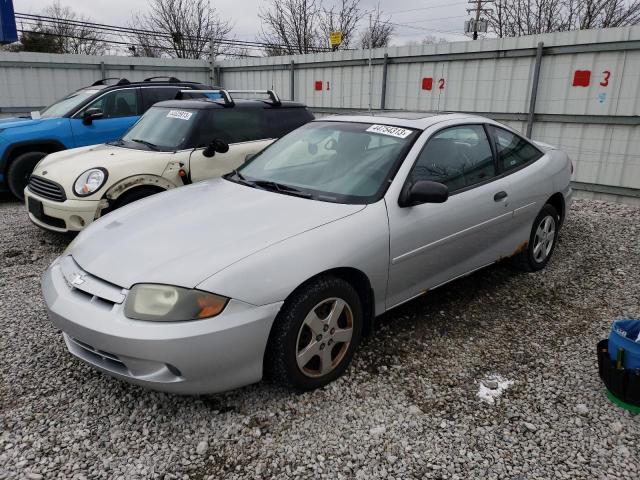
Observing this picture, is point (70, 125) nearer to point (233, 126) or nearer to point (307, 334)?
point (233, 126)

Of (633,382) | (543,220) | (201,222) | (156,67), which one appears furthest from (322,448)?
(156,67)

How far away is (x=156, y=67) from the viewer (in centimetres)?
1331

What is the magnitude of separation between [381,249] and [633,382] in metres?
1.51

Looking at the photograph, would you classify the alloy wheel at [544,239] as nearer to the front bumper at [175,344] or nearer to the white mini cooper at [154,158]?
the front bumper at [175,344]

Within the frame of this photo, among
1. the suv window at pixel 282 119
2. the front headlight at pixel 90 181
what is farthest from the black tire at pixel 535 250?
the front headlight at pixel 90 181

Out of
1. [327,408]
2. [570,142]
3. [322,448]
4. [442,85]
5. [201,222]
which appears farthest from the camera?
[442,85]

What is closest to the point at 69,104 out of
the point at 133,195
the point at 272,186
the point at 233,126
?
the point at 233,126

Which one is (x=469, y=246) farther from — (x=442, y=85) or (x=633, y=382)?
(x=442, y=85)

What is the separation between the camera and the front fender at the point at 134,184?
502 cm

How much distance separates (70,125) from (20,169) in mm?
946

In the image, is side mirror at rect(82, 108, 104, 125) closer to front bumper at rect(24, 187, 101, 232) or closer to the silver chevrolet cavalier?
front bumper at rect(24, 187, 101, 232)

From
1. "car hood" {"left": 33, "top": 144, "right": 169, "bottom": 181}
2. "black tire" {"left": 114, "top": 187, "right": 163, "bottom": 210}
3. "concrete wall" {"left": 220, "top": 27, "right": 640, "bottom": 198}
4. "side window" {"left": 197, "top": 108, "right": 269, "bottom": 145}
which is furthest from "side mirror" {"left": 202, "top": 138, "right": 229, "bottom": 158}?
"concrete wall" {"left": 220, "top": 27, "right": 640, "bottom": 198}

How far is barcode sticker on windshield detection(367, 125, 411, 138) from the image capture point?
3.50m

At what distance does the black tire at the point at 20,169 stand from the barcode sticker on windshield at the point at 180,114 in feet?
8.64
